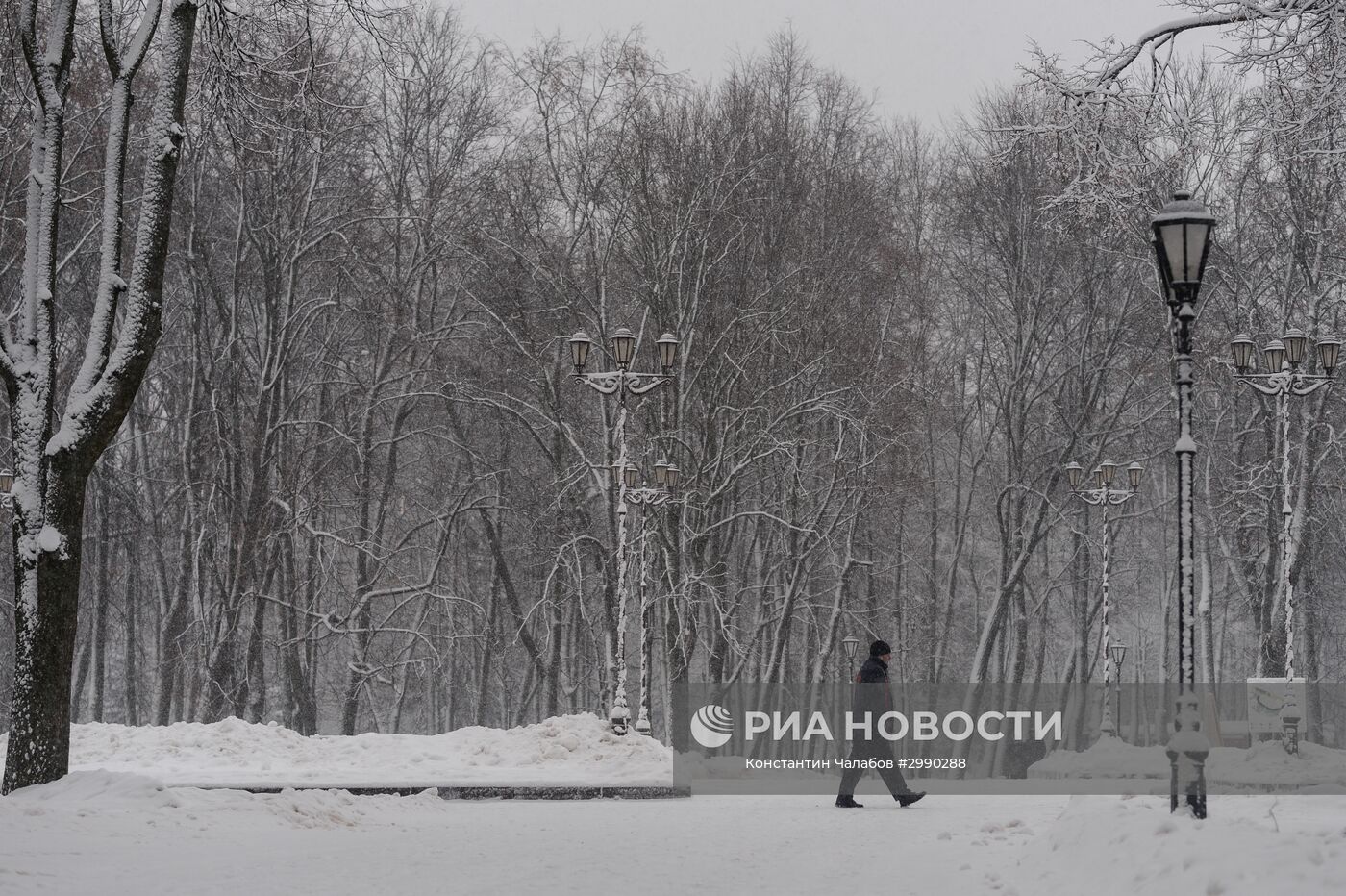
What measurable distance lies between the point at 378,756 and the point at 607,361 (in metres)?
14.9

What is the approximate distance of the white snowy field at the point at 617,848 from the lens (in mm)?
8430

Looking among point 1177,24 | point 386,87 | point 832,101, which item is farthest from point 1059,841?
point 832,101

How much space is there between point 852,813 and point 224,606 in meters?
20.5

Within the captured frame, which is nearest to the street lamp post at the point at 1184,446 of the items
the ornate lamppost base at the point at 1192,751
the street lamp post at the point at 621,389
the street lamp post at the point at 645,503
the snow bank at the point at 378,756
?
the ornate lamppost base at the point at 1192,751

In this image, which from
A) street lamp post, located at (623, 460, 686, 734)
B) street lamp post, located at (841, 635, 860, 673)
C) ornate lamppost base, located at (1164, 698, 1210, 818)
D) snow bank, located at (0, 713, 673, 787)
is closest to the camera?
ornate lamppost base, located at (1164, 698, 1210, 818)

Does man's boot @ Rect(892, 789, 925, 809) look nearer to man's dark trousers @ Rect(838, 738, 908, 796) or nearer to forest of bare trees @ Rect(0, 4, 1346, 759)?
man's dark trousers @ Rect(838, 738, 908, 796)

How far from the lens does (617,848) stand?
1189 cm

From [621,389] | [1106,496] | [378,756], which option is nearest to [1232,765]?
[621,389]

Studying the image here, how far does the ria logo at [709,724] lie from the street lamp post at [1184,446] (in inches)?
508

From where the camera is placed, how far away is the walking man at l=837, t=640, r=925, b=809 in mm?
15430

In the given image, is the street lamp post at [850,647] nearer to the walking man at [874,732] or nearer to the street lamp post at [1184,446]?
the walking man at [874,732]

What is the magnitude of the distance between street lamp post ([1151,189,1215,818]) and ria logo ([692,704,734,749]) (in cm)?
1290

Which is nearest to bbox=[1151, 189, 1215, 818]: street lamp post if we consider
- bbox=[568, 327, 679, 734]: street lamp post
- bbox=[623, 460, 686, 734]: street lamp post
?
bbox=[568, 327, 679, 734]: street lamp post

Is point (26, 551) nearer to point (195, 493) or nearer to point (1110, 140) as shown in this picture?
point (1110, 140)
